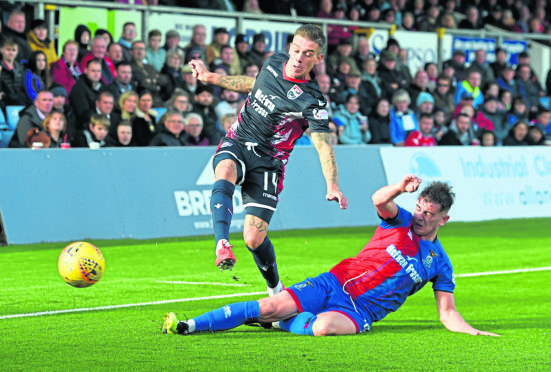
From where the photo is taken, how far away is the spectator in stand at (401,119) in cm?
1947

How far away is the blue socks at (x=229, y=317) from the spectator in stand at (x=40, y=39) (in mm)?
10163

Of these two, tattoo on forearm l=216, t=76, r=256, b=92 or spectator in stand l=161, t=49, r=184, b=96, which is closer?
tattoo on forearm l=216, t=76, r=256, b=92

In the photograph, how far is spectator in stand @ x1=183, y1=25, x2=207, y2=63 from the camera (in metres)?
18.3

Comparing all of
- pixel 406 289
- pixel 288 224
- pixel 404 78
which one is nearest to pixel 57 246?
pixel 288 224

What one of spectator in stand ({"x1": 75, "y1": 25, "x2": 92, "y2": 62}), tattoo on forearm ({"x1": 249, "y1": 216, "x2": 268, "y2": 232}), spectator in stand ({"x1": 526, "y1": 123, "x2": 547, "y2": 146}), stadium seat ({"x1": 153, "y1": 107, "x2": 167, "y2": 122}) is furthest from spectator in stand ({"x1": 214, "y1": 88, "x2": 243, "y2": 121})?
tattoo on forearm ({"x1": 249, "y1": 216, "x2": 268, "y2": 232})

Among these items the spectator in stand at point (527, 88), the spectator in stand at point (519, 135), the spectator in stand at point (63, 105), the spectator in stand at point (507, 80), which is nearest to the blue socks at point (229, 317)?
the spectator in stand at point (63, 105)

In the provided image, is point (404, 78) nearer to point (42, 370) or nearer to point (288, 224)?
point (288, 224)

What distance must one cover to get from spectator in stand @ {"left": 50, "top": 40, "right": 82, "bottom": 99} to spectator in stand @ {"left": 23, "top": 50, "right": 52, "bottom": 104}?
0.29 m

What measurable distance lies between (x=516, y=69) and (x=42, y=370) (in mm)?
21017

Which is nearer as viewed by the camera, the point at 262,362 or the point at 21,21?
the point at 262,362

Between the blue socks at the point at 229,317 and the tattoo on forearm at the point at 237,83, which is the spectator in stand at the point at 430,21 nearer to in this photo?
the tattoo on forearm at the point at 237,83

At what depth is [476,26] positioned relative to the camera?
88.3 feet

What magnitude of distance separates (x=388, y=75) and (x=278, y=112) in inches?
534

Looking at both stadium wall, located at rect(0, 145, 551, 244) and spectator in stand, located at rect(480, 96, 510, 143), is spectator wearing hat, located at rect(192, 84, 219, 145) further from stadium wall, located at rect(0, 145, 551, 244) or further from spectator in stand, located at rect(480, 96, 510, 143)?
spectator in stand, located at rect(480, 96, 510, 143)
